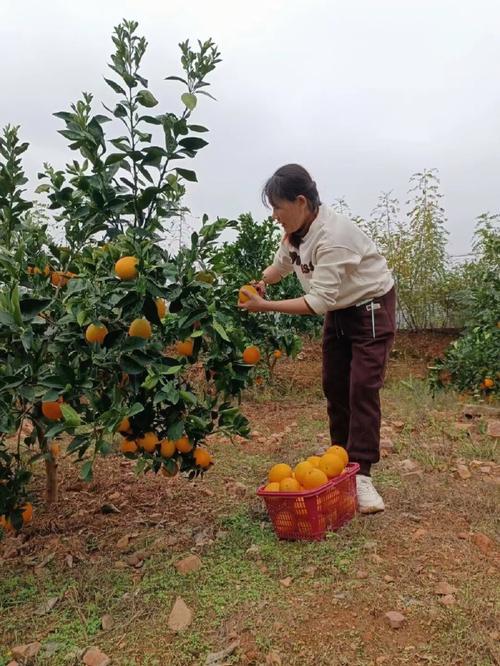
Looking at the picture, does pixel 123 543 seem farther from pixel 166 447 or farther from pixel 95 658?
pixel 95 658

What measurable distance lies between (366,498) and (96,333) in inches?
53.7

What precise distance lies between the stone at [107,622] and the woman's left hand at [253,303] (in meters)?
1.13

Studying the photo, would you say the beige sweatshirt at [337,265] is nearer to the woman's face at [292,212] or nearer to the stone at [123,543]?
the woman's face at [292,212]

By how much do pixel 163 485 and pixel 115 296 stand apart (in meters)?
1.51

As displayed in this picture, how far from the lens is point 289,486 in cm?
236

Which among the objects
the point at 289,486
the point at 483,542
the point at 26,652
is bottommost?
the point at 26,652

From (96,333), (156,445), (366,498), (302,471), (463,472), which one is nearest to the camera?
(96,333)

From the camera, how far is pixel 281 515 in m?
2.38

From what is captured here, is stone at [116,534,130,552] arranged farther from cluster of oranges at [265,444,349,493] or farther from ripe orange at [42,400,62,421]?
ripe orange at [42,400,62,421]

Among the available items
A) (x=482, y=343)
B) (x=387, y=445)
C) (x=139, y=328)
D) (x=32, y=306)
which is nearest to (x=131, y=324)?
(x=139, y=328)

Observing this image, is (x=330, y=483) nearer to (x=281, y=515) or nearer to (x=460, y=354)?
(x=281, y=515)

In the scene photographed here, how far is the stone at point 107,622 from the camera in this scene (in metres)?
1.96

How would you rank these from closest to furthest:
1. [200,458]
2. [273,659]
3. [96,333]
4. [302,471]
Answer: [273,659], [96,333], [200,458], [302,471]

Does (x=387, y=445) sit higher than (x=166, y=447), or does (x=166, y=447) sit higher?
(x=166, y=447)
